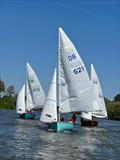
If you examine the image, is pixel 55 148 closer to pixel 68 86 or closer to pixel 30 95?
pixel 68 86

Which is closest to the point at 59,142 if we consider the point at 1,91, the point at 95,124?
the point at 95,124

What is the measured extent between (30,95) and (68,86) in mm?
27214

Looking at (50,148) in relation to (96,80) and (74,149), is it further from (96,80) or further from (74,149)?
(96,80)

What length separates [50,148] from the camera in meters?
30.6

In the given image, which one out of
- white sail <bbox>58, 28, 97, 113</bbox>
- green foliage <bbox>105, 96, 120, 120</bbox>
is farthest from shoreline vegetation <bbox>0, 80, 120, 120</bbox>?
white sail <bbox>58, 28, 97, 113</bbox>

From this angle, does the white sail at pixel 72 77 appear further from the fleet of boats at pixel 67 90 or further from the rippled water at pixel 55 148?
the rippled water at pixel 55 148

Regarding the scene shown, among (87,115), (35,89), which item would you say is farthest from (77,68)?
(35,89)

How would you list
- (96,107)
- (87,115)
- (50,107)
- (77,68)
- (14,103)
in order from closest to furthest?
(50,107) → (77,68) → (87,115) → (96,107) → (14,103)

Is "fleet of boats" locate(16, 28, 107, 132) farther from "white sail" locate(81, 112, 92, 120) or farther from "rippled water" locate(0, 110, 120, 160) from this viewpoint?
"white sail" locate(81, 112, 92, 120)

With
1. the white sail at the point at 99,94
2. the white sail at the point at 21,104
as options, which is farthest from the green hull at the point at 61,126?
the white sail at the point at 21,104

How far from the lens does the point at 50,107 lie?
138 feet

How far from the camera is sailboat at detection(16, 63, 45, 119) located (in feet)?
227

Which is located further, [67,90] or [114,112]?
[114,112]

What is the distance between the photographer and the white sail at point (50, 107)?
137ft
